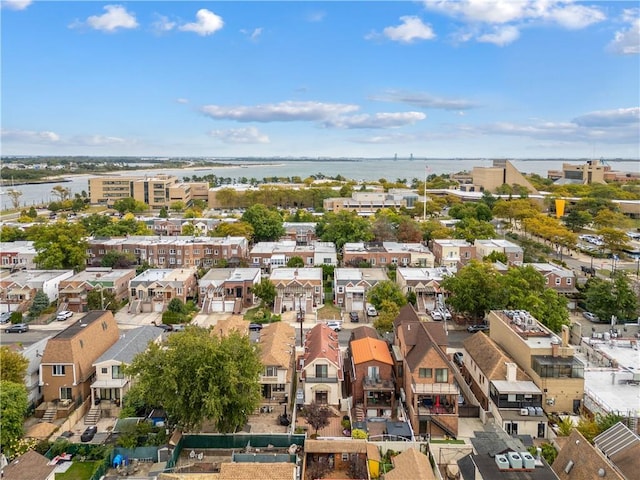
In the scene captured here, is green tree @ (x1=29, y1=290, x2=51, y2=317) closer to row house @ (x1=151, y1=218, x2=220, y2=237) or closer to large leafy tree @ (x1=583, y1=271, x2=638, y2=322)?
row house @ (x1=151, y1=218, x2=220, y2=237)

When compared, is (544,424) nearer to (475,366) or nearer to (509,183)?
(475,366)

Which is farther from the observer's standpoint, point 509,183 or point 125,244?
point 509,183

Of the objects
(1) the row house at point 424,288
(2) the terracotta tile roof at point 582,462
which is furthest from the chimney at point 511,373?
(1) the row house at point 424,288

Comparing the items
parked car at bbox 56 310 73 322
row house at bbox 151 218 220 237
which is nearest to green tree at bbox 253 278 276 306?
parked car at bbox 56 310 73 322

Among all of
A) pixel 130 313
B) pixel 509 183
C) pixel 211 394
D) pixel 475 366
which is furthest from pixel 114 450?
pixel 509 183

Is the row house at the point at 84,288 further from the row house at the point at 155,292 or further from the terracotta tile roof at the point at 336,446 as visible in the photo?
the terracotta tile roof at the point at 336,446

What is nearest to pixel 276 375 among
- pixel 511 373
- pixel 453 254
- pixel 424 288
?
pixel 511 373

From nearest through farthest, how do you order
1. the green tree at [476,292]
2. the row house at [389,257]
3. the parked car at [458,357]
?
1. the parked car at [458,357]
2. the green tree at [476,292]
3. the row house at [389,257]
